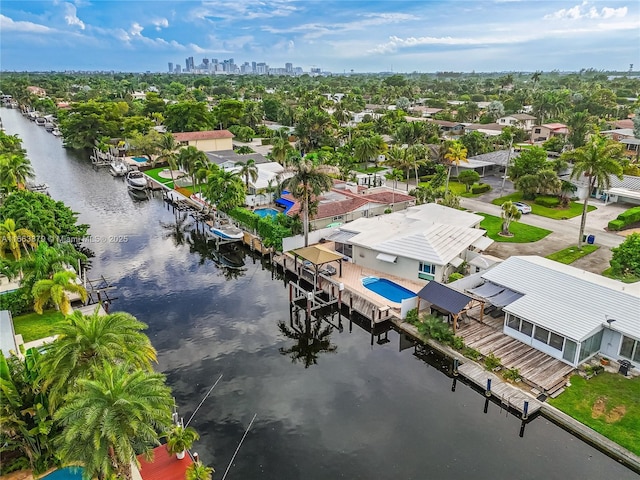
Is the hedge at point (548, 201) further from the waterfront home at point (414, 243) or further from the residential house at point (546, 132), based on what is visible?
the residential house at point (546, 132)

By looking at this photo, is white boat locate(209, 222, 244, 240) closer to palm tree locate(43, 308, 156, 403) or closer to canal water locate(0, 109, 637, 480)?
canal water locate(0, 109, 637, 480)

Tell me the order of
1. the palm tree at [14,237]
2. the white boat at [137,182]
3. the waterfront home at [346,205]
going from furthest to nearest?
the white boat at [137,182], the waterfront home at [346,205], the palm tree at [14,237]

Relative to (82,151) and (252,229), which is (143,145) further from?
(252,229)

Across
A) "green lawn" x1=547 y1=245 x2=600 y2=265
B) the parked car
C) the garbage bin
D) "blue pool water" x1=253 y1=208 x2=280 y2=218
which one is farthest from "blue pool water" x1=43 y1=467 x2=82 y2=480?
the parked car

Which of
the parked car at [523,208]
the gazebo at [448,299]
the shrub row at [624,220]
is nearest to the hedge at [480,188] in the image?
the parked car at [523,208]

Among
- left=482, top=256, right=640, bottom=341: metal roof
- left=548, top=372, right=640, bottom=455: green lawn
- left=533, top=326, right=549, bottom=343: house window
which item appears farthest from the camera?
left=533, top=326, right=549, bottom=343: house window

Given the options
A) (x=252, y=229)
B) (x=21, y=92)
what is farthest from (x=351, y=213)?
(x=21, y=92)
